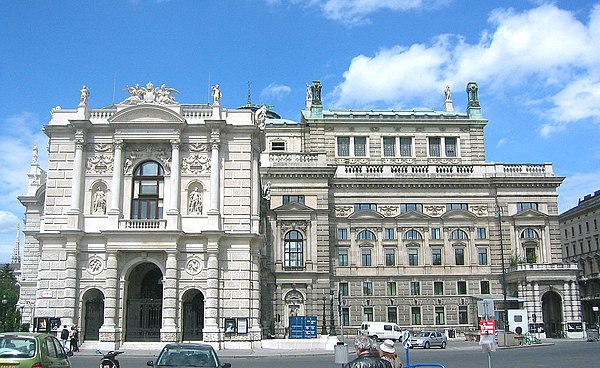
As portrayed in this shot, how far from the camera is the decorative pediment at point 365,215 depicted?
6775 centimetres

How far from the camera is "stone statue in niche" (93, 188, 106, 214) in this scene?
45.5 metres

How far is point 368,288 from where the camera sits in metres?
67.4

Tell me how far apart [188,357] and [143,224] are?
2697 centimetres

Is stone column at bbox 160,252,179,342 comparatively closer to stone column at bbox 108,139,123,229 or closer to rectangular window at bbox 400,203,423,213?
stone column at bbox 108,139,123,229

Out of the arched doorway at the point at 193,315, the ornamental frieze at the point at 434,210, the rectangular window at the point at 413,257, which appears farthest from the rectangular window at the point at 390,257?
the arched doorway at the point at 193,315

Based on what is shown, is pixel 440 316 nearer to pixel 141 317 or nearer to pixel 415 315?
pixel 415 315

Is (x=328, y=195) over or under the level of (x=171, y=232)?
over

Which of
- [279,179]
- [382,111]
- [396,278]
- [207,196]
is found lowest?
[396,278]

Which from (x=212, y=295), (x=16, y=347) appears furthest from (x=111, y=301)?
(x=16, y=347)

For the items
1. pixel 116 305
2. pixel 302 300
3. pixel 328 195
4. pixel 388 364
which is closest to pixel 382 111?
pixel 328 195

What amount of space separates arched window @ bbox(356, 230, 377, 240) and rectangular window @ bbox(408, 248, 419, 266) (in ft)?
13.1

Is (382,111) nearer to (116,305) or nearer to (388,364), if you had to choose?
(116,305)

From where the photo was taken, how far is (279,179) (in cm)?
6538

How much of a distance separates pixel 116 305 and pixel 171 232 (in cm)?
600
